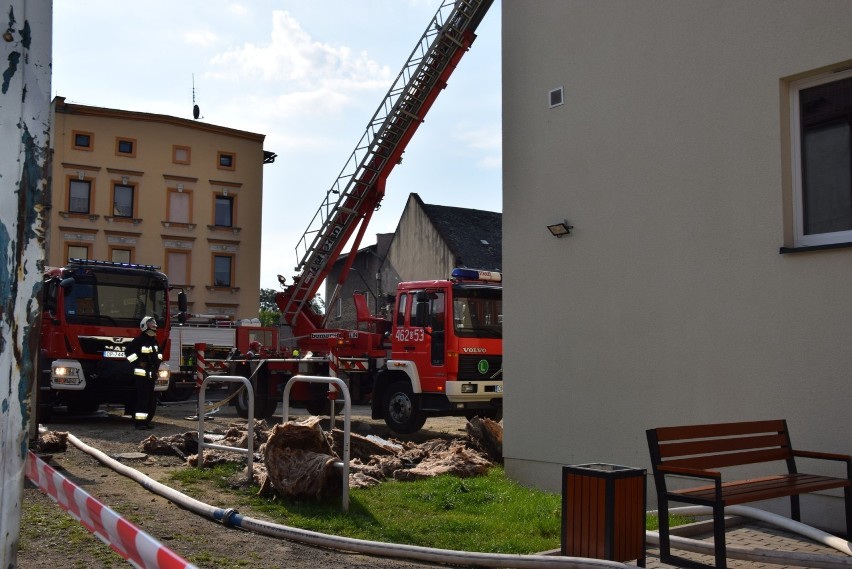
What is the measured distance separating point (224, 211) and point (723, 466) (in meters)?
37.9

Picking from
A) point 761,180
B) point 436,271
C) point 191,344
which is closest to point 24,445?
point 761,180

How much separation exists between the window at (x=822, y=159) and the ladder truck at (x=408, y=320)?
7.60 metres

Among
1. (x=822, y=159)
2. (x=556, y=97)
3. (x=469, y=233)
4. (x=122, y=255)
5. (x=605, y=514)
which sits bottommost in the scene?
(x=605, y=514)

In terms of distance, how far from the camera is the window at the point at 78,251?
122ft

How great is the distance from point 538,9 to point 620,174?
90.1 inches

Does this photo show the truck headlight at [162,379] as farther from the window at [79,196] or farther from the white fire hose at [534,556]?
the window at [79,196]

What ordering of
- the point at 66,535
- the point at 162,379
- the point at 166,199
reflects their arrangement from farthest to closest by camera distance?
the point at 166,199 < the point at 162,379 < the point at 66,535

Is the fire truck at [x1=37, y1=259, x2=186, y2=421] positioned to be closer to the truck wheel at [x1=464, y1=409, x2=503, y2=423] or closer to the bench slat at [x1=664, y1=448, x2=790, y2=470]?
the truck wheel at [x1=464, y1=409, x2=503, y2=423]

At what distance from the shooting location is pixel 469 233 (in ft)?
116

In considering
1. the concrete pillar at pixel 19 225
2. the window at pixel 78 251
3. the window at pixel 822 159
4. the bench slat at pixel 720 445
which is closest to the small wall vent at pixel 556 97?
the window at pixel 822 159

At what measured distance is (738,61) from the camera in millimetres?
6945

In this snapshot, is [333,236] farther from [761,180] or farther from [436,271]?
[436,271]

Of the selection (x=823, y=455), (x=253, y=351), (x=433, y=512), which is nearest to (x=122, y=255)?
(x=253, y=351)

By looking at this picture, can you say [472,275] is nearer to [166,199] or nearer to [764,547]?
[764,547]
